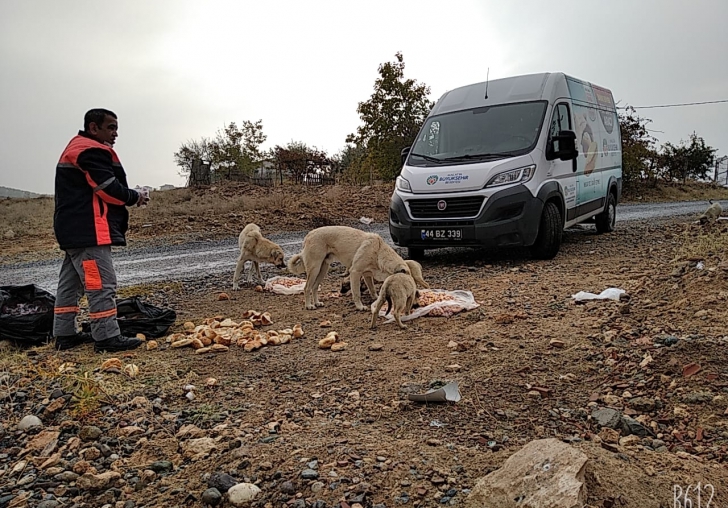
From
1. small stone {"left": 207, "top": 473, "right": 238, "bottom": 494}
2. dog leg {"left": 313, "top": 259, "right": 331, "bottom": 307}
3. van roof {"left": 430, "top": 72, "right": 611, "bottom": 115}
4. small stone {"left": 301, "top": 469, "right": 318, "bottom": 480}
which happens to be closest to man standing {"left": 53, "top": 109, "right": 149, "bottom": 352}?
dog leg {"left": 313, "top": 259, "right": 331, "bottom": 307}

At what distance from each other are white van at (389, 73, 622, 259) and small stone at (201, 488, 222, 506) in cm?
662

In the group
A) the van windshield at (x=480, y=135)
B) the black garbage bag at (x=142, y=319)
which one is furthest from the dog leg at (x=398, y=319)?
the van windshield at (x=480, y=135)

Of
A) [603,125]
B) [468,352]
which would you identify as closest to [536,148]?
[603,125]

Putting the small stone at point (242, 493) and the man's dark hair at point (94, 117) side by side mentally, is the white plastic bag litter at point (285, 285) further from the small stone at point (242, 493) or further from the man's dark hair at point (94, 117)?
the small stone at point (242, 493)

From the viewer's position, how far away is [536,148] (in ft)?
28.9

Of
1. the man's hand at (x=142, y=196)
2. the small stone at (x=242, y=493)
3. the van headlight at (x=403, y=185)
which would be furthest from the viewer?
the van headlight at (x=403, y=185)

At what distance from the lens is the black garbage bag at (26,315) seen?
562 cm

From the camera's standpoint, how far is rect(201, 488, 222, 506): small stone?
266 cm

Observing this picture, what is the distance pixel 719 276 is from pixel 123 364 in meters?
5.71

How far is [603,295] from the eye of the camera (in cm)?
612

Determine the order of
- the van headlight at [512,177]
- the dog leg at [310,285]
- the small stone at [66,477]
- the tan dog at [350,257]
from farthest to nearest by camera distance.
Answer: the van headlight at [512,177] → the dog leg at [310,285] → the tan dog at [350,257] → the small stone at [66,477]

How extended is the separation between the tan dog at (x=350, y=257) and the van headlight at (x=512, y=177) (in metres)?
2.66

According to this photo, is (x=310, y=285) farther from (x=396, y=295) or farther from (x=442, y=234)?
(x=442, y=234)

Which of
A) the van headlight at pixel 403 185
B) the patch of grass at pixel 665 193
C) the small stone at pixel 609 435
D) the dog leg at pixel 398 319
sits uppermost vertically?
the van headlight at pixel 403 185
